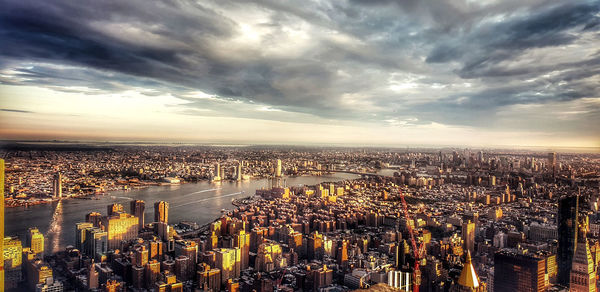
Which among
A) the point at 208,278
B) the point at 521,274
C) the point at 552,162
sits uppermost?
the point at 552,162

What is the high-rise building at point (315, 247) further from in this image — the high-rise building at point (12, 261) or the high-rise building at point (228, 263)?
the high-rise building at point (12, 261)

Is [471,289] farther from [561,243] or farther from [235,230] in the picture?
[235,230]

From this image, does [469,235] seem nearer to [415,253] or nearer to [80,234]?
[415,253]

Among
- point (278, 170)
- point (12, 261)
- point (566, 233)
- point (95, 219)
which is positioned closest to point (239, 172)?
point (278, 170)

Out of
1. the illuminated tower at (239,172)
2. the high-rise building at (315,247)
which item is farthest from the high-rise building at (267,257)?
the illuminated tower at (239,172)

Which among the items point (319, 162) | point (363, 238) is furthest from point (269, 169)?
point (363, 238)
